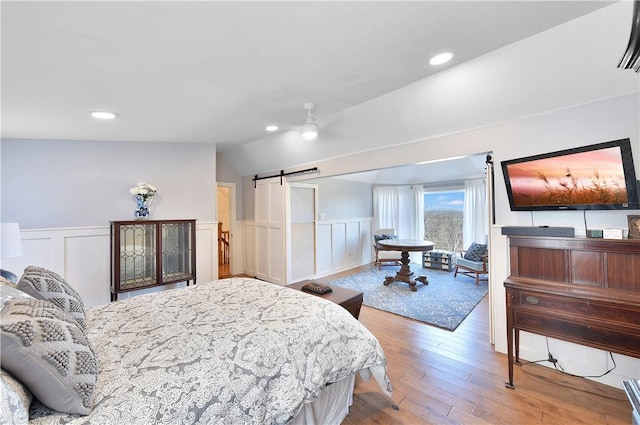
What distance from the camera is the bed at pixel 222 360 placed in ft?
3.51

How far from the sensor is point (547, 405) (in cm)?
193

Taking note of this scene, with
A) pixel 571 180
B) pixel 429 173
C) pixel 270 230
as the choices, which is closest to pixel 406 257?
pixel 429 173

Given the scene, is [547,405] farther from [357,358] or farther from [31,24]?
[31,24]

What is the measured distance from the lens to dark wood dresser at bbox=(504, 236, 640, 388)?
5.80 ft

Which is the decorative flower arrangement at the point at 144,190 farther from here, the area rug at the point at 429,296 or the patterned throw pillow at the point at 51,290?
the area rug at the point at 429,296

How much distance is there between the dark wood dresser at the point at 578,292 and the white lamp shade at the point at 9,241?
3979 millimetres

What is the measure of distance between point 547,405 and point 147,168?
4981 millimetres

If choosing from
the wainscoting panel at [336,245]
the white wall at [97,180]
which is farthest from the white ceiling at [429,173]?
the white wall at [97,180]

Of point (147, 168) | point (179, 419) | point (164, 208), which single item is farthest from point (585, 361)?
point (147, 168)

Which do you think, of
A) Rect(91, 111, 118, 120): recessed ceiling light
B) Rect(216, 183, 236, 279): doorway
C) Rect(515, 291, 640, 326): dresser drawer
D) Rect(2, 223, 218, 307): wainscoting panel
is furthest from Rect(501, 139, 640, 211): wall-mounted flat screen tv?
Rect(216, 183, 236, 279): doorway

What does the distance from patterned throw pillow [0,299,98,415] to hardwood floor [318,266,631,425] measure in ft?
5.07

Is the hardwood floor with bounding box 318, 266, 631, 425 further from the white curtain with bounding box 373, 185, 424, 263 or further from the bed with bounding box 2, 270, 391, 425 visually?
the white curtain with bounding box 373, 185, 424, 263

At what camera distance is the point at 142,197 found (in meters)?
3.64

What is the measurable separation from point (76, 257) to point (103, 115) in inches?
79.1
